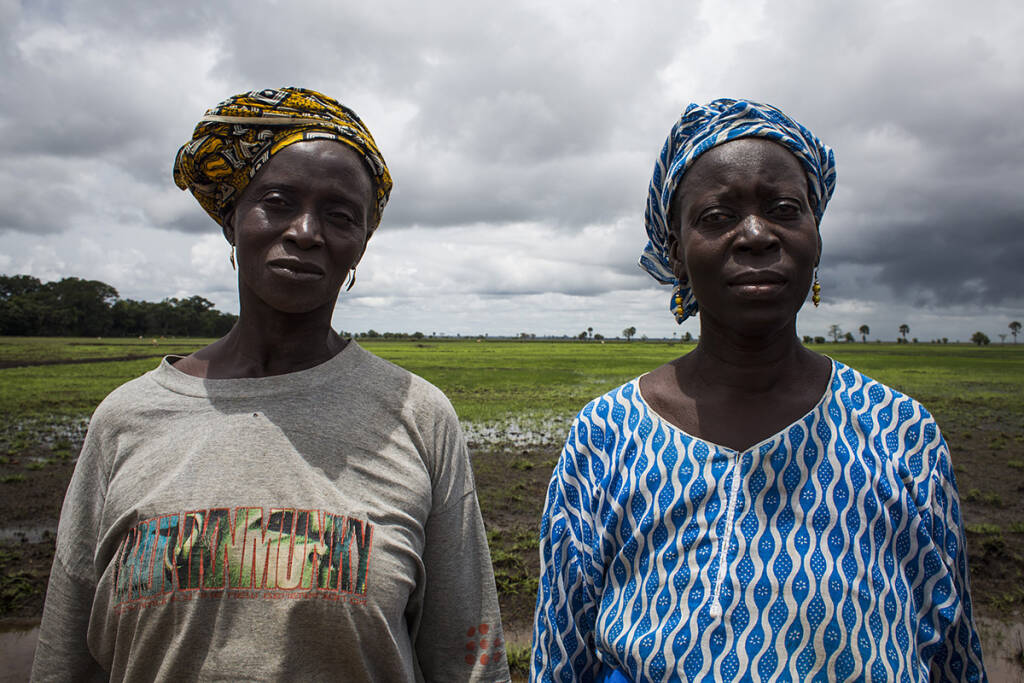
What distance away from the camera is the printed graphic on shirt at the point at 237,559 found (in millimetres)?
1491

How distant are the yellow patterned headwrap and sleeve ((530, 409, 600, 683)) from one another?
3.86ft

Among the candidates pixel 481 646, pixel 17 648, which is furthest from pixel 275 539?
pixel 17 648

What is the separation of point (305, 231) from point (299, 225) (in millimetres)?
32

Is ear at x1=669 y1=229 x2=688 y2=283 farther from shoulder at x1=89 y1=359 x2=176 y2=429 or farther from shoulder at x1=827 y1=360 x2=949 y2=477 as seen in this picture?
shoulder at x1=89 y1=359 x2=176 y2=429

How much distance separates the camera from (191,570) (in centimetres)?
149

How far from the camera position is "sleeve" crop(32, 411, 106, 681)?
1625 mm

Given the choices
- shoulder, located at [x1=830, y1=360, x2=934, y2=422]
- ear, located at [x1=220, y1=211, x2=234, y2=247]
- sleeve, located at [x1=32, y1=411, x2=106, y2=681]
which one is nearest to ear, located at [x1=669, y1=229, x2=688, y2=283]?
shoulder, located at [x1=830, y1=360, x2=934, y2=422]

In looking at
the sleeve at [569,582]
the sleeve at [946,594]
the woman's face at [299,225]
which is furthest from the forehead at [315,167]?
the sleeve at [946,594]

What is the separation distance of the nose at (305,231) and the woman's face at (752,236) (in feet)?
3.66

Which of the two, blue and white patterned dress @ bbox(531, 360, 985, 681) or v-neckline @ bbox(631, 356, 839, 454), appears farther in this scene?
v-neckline @ bbox(631, 356, 839, 454)

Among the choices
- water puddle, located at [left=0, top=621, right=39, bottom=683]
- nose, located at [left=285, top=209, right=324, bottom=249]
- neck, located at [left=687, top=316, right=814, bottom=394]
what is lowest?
water puddle, located at [left=0, top=621, right=39, bottom=683]

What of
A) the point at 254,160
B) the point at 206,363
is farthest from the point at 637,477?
the point at 254,160

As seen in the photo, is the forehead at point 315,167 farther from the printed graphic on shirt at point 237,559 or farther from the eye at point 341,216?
the printed graphic on shirt at point 237,559

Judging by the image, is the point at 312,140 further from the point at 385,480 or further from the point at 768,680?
the point at 768,680
